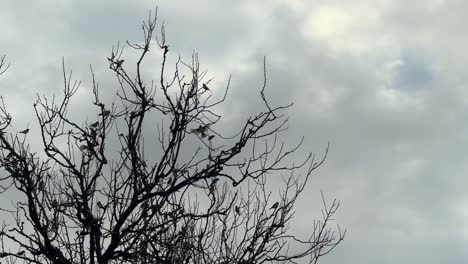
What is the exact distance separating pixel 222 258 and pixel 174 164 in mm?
1723

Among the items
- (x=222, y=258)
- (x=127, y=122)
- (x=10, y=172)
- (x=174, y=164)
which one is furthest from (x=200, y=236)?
(x=10, y=172)

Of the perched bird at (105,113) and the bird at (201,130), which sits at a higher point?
the perched bird at (105,113)

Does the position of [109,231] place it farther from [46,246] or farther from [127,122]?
[127,122]

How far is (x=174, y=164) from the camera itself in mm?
9109

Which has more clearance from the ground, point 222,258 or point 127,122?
point 127,122

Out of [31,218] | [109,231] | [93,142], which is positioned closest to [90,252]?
[109,231]

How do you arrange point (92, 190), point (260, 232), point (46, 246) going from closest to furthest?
point (46, 246) → point (92, 190) → point (260, 232)

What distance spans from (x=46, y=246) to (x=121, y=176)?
4.96 ft

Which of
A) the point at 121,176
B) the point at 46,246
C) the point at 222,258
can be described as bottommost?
the point at 46,246

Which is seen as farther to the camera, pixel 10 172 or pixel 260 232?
pixel 260 232

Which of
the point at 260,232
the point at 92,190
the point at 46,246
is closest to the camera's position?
the point at 46,246

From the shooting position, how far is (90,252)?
856 centimetres

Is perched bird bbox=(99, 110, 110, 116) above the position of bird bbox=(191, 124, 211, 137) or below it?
above

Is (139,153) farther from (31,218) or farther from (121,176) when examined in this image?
(31,218)
